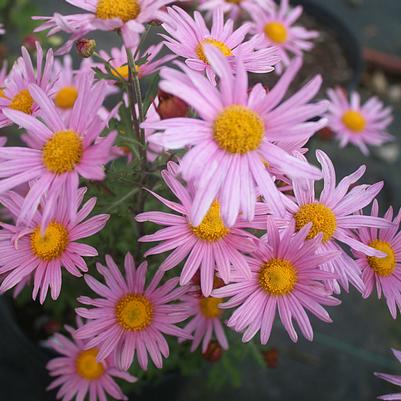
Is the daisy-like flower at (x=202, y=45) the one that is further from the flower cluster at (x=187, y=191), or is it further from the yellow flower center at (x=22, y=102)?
the yellow flower center at (x=22, y=102)

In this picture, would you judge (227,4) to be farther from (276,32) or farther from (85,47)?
(85,47)

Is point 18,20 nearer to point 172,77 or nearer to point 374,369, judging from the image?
point 172,77

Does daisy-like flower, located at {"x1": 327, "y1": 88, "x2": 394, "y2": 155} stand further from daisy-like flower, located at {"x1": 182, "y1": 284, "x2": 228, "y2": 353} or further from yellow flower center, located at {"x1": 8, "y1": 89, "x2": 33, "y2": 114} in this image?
yellow flower center, located at {"x1": 8, "y1": 89, "x2": 33, "y2": 114}

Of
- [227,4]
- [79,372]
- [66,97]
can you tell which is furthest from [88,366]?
[227,4]

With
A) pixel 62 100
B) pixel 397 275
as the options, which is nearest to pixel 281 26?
pixel 62 100

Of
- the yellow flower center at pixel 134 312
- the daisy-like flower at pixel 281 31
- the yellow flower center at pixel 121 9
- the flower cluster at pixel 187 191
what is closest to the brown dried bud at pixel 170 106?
the flower cluster at pixel 187 191

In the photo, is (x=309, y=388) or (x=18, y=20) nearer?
(x=309, y=388)

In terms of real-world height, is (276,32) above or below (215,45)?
above

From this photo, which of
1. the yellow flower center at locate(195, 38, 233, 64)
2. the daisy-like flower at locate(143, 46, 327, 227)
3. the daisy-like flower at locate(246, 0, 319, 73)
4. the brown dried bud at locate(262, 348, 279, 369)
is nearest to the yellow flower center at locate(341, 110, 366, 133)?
the daisy-like flower at locate(246, 0, 319, 73)
